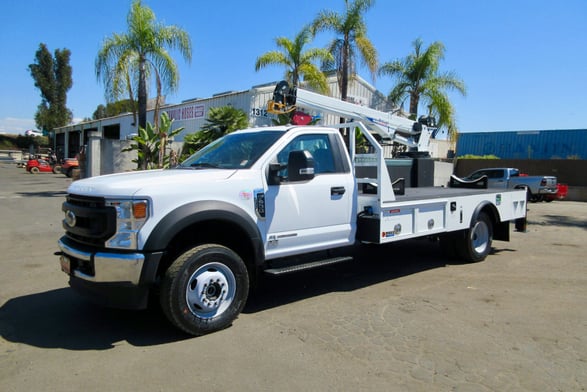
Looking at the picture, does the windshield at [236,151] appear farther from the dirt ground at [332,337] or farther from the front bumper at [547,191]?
the front bumper at [547,191]

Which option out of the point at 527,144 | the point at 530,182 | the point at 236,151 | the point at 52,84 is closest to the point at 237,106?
the point at 530,182

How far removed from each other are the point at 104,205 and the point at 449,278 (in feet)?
15.8

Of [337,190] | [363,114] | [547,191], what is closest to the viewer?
[337,190]

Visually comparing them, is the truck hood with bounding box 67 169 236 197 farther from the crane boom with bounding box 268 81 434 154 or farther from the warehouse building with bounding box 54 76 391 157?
the warehouse building with bounding box 54 76 391 157

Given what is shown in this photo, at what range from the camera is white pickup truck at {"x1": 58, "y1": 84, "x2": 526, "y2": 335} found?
13.1ft

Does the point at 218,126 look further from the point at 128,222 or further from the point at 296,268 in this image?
the point at 128,222

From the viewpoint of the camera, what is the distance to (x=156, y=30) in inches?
640

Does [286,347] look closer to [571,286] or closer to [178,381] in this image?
[178,381]

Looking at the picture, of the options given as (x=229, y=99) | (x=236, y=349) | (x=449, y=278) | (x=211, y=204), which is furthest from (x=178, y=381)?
(x=229, y=99)

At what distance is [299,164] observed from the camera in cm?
475

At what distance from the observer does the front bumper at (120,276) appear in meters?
3.92

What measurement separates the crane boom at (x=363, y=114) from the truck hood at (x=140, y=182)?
77.4 inches

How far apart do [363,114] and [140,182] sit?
4037mm

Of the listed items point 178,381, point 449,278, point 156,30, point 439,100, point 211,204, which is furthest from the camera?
point 439,100
